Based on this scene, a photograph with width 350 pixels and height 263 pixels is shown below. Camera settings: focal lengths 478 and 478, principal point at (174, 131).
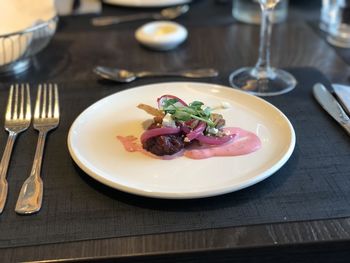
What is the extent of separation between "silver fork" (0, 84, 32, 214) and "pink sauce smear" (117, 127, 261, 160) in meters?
0.14

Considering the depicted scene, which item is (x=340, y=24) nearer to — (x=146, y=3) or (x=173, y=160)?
(x=146, y=3)

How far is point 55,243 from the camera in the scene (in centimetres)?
46

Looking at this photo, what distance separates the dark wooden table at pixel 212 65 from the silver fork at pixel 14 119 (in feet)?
0.24

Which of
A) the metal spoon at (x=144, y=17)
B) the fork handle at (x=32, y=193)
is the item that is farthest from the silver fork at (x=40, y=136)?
the metal spoon at (x=144, y=17)

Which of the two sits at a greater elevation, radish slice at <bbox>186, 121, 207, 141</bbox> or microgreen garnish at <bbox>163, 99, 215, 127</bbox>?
microgreen garnish at <bbox>163, 99, 215, 127</bbox>

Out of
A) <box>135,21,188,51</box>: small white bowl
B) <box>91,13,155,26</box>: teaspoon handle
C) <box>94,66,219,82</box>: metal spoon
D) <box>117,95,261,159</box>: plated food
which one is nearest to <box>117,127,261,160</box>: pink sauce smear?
<box>117,95,261,159</box>: plated food

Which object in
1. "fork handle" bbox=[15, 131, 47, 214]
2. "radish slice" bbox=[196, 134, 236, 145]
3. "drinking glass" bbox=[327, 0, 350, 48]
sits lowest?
"drinking glass" bbox=[327, 0, 350, 48]

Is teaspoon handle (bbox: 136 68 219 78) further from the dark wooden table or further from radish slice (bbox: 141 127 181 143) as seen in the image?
radish slice (bbox: 141 127 181 143)

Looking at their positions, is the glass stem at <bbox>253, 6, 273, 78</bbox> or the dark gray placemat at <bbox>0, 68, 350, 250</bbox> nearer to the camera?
the dark gray placemat at <bbox>0, 68, 350, 250</bbox>

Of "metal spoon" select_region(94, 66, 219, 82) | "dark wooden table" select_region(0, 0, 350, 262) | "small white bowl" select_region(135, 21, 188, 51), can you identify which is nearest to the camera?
"dark wooden table" select_region(0, 0, 350, 262)

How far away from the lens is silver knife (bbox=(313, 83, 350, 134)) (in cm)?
64

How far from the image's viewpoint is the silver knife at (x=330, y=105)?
0.64m

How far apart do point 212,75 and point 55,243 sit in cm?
44

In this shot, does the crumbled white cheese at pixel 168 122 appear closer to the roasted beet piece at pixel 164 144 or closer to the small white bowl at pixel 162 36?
A: the roasted beet piece at pixel 164 144
